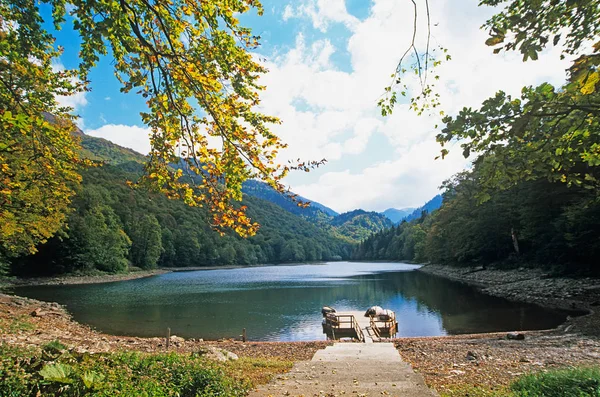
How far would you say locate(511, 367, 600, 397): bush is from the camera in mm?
6000

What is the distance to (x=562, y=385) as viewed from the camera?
6441 millimetres

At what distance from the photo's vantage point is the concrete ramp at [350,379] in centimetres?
738

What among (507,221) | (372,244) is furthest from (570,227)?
(372,244)

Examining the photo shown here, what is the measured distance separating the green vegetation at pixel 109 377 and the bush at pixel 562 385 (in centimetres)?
544

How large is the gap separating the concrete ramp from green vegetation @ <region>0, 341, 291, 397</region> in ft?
2.89

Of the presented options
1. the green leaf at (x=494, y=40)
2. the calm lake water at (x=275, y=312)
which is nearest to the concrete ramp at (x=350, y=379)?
the green leaf at (x=494, y=40)

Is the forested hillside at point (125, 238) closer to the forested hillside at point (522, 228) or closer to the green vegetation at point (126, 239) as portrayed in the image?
the green vegetation at point (126, 239)

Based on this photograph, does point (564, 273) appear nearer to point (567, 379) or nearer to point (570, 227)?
point (570, 227)

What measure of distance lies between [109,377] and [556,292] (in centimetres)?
3476

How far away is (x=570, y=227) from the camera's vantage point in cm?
3036

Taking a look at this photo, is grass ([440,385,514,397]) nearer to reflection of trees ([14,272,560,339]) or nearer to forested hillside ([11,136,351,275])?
forested hillside ([11,136,351,275])

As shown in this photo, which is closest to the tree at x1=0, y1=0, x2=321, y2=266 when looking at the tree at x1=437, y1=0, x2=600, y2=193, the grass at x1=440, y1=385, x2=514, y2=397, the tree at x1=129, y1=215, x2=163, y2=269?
the tree at x1=437, y1=0, x2=600, y2=193

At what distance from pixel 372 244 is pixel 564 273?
156 metres

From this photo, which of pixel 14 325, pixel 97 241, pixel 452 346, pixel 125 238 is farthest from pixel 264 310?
pixel 125 238
